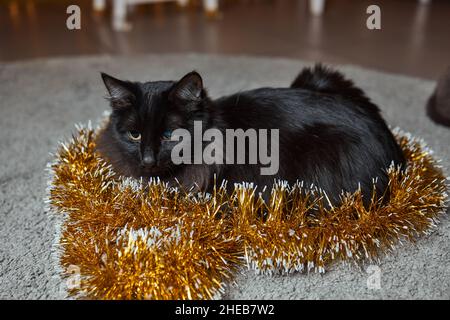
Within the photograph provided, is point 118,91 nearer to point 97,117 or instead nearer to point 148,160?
point 148,160

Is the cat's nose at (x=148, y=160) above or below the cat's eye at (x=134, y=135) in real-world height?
below

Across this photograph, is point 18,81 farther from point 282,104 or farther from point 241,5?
point 241,5

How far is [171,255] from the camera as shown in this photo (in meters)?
0.87

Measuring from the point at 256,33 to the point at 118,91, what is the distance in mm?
1897

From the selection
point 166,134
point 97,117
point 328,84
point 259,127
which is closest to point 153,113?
point 166,134

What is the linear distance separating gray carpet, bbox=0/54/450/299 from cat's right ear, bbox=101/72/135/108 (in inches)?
14.4

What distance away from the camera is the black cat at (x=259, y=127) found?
893 millimetres

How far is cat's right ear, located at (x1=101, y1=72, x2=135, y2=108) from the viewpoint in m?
0.89

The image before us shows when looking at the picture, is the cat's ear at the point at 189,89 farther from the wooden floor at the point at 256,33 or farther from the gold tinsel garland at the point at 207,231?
the wooden floor at the point at 256,33

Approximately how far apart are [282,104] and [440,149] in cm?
64

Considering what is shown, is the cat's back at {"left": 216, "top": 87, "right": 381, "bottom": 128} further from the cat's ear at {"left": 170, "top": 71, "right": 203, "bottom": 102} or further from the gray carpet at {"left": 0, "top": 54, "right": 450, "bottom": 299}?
the gray carpet at {"left": 0, "top": 54, "right": 450, "bottom": 299}

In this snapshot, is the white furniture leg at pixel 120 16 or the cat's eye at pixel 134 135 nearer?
the cat's eye at pixel 134 135

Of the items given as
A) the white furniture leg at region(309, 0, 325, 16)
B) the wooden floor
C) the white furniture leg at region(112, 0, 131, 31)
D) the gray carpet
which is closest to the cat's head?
the gray carpet

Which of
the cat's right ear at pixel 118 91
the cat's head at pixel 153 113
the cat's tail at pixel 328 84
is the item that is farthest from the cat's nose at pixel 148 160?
the cat's tail at pixel 328 84
